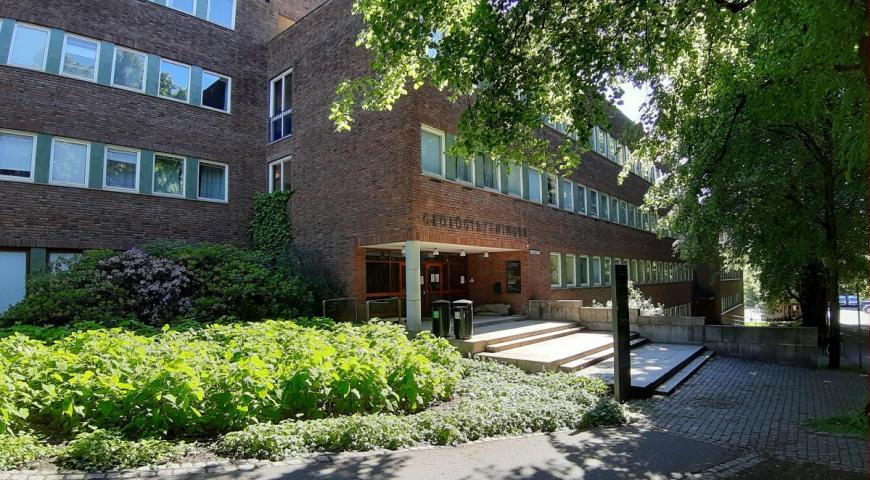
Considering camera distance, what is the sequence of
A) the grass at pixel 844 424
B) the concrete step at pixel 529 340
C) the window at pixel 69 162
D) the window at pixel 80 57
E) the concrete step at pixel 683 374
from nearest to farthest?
the grass at pixel 844 424 → the concrete step at pixel 683 374 → the concrete step at pixel 529 340 → the window at pixel 69 162 → the window at pixel 80 57

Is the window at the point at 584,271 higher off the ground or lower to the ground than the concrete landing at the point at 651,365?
higher

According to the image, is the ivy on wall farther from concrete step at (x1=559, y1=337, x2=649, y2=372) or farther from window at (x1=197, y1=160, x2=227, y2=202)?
concrete step at (x1=559, y1=337, x2=649, y2=372)

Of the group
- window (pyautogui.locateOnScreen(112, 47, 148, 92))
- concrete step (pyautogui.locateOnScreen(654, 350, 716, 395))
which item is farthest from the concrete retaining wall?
window (pyautogui.locateOnScreen(112, 47, 148, 92))

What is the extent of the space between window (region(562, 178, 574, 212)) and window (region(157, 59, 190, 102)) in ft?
46.9

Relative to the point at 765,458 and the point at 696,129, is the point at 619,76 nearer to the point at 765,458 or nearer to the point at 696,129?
the point at 696,129

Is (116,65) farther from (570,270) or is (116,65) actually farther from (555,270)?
(570,270)

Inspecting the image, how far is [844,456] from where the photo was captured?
18.5 feet

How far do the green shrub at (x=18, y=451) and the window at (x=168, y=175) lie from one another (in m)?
12.9

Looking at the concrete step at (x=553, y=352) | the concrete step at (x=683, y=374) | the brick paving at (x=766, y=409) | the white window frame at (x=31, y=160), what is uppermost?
the white window frame at (x=31, y=160)

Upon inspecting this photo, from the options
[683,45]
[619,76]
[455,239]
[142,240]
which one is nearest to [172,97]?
[142,240]

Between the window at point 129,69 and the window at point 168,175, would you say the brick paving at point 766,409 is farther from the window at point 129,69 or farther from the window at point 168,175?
the window at point 129,69

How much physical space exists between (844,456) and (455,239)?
9458 mm

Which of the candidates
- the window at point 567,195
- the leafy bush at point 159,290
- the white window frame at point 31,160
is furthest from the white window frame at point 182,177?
the window at point 567,195

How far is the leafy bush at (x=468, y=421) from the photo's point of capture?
5008 mm
